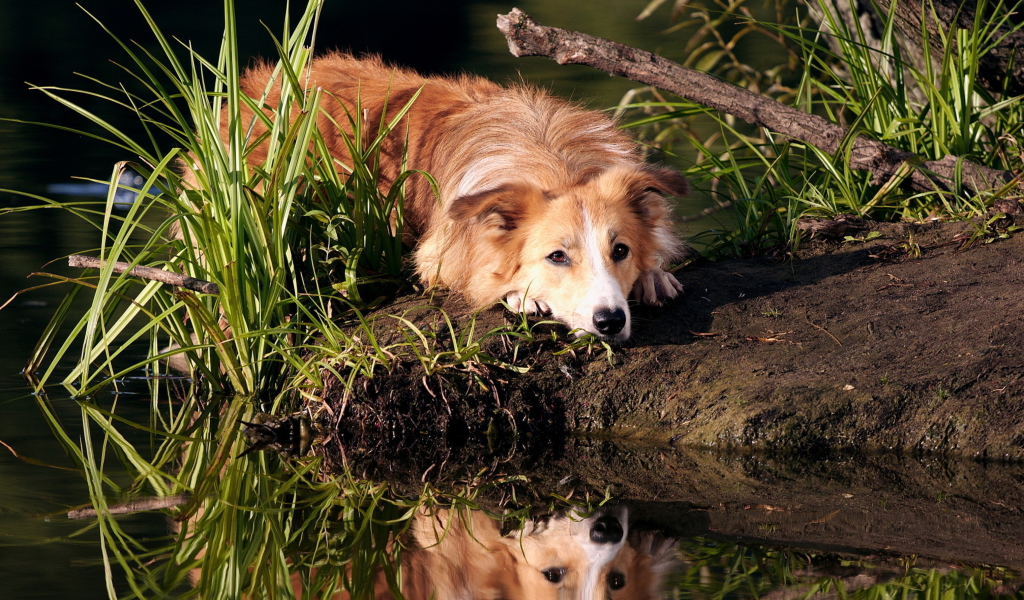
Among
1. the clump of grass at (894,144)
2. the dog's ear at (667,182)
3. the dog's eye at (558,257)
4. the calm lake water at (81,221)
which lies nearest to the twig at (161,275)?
the calm lake water at (81,221)

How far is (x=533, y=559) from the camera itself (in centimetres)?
278

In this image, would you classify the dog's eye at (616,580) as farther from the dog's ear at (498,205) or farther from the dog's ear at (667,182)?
the dog's ear at (667,182)

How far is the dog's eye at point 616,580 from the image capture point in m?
2.59

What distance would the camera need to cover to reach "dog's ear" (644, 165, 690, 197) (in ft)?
13.9

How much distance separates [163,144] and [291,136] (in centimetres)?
670

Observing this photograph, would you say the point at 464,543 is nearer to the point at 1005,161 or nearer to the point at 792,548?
the point at 792,548

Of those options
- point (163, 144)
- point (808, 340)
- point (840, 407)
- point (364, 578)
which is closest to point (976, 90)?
point (808, 340)

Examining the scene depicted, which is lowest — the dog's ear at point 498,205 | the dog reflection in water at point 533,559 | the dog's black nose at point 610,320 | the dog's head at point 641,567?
the dog reflection in water at point 533,559

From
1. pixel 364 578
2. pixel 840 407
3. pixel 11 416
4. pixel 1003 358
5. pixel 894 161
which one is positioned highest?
pixel 894 161

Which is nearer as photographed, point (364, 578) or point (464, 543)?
point (364, 578)

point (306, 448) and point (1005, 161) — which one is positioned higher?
point (1005, 161)

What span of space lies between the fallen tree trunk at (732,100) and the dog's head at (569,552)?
7.99 feet

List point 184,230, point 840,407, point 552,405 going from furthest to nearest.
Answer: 1. point 184,230
2. point 552,405
3. point 840,407

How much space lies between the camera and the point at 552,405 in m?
3.90
